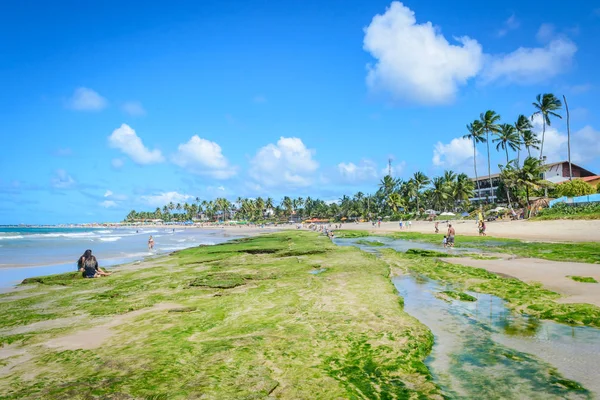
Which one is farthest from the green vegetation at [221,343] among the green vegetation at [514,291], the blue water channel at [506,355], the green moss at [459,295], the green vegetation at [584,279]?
the green vegetation at [584,279]

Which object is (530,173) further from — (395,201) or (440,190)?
(395,201)

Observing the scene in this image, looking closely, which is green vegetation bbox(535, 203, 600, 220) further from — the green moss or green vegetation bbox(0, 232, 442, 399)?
green vegetation bbox(0, 232, 442, 399)

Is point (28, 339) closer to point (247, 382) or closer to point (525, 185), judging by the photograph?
point (247, 382)

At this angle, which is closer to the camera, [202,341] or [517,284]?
[202,341]

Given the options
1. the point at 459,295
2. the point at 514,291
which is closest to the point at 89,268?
the point at 459,295

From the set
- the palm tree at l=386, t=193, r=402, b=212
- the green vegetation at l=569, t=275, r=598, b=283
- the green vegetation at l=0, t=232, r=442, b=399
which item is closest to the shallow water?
the green vegetation at l=0, t=232, r=442, b=399

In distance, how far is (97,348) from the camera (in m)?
7.11

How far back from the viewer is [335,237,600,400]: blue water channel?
16.4 feet

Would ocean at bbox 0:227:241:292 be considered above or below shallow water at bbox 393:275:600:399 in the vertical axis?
below

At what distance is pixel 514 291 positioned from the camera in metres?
11.2

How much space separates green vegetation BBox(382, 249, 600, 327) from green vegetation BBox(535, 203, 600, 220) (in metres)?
35.6

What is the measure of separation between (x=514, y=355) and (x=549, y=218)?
50.8 meters

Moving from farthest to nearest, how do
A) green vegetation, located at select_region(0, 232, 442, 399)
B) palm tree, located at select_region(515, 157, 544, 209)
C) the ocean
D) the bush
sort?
1. palm tree, located at select_region(515, 157, 544, 209)
2. the bush
3. the ocean
4. green vegetation, located at select_region(0, 232, 442, 399)

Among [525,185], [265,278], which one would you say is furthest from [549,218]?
[265,278]
